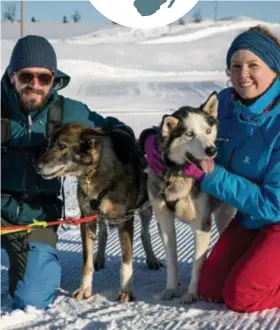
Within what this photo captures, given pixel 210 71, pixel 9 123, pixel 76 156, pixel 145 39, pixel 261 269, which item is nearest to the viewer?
pixel 261 269

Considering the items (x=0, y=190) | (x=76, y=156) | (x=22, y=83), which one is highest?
(x=22, y=83)

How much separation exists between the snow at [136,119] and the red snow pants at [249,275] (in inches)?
1.7

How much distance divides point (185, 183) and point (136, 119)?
20.3 ft

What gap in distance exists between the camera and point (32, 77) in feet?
8.54

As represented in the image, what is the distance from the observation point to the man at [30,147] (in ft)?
8.51

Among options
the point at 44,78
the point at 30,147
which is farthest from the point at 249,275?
the point at 44,78

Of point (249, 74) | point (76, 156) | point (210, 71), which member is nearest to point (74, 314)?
point (76, 156)

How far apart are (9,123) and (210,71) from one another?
738 inches

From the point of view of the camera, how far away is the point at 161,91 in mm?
13625

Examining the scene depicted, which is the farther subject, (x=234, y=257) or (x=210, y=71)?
(x=210, y=71)

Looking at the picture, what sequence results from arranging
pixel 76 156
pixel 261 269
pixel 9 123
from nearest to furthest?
1. pixel 261 269
2. pixel 76 156
3. pixel 9 123

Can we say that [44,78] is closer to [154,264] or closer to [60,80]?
[60,80]

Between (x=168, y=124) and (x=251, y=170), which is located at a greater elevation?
(x=168, y=124)

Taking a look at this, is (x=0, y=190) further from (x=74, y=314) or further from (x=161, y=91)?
(x=161, y=91)
